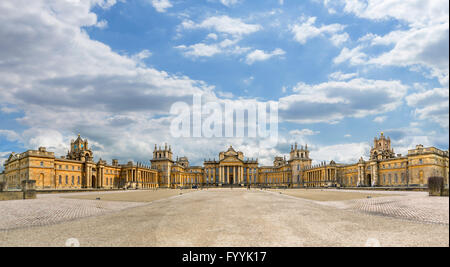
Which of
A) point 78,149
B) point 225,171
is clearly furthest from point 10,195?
point 225,171

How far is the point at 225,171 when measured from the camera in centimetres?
16250

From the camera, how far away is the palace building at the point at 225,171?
263 feet

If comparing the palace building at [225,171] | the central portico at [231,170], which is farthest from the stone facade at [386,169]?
the central portico at [231,170]

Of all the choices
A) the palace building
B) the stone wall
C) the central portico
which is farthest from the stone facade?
the stone wall

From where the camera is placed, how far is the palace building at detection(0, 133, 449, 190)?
263ft

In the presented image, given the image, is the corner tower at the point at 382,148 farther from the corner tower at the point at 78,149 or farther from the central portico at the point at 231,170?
the corner tower at the point at 78,149

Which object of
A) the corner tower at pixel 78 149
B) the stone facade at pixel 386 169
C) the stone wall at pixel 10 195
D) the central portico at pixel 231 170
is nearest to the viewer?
the stone wall at pixel 10 195

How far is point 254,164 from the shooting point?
16775 cm

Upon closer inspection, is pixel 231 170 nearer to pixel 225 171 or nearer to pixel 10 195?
pixel 225 171
